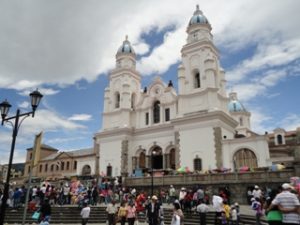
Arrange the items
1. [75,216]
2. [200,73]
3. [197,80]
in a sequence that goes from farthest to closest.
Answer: [197,80]
[200,73]
[75,216]

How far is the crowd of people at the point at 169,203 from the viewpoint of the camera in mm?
5936

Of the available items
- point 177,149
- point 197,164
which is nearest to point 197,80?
point 177,149

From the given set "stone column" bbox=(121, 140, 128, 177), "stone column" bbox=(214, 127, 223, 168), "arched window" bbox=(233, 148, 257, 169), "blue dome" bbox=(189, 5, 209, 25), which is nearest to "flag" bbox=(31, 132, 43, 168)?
"stone column" bbox=(214, 127, 223, 168)

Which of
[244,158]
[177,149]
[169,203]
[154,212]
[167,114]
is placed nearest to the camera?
[154,212]

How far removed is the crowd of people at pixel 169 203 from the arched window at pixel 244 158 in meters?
6.75

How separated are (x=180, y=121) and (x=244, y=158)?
26.2 ft

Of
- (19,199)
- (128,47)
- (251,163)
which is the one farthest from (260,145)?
(128,47)

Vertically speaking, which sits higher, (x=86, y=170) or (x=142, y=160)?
(x=142, y=160)

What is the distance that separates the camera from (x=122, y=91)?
128 feet

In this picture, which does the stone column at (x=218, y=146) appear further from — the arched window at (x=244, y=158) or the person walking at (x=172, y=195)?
the person walking at (x=172, y=195)

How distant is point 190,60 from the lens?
114ft

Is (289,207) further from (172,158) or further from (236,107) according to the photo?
(236,107)

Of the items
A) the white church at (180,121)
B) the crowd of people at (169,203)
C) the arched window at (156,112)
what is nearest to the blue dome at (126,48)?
the white church at (180,121)

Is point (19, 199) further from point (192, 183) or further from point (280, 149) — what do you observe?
point (280, 149)
